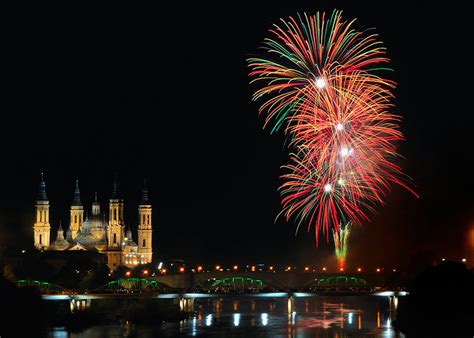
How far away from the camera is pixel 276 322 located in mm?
122375

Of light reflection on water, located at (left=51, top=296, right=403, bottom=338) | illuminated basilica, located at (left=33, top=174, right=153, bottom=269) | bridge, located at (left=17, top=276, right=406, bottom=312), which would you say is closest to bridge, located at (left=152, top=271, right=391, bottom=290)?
bridge, located at (left=17, top=276, right=406, bottom=312)

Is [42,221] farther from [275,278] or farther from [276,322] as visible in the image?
[276,322]

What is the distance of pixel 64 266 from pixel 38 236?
85.3 feet

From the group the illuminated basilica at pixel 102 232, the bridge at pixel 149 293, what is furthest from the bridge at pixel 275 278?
the illuminated basilica at pixel 102 232

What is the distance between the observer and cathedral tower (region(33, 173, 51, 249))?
18575 cm

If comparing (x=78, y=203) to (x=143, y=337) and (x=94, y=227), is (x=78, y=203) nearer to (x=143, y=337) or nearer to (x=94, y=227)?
(x=94, y=227)

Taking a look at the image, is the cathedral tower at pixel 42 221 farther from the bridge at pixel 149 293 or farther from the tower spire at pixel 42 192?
the bridge at pixel 149 293

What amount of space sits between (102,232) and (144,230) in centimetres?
680

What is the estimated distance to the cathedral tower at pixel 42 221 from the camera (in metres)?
186

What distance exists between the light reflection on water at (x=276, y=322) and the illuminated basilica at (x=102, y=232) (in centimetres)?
2630

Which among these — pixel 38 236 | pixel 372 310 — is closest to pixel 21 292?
pixel 372 310

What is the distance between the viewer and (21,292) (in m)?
104

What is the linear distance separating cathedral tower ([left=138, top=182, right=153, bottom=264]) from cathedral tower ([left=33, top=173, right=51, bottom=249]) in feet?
47.0

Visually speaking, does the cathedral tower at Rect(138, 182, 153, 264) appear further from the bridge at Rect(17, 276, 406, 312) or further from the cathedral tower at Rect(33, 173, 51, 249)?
the bridge at Rect(17, 276, 406, 312)
